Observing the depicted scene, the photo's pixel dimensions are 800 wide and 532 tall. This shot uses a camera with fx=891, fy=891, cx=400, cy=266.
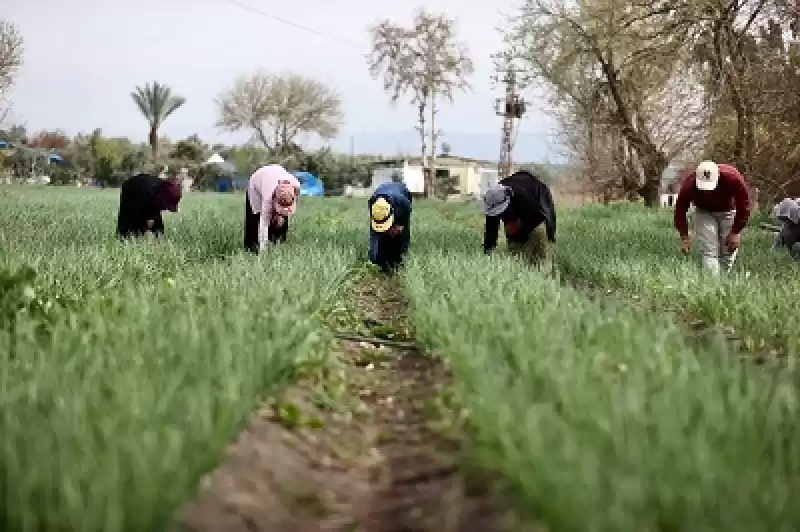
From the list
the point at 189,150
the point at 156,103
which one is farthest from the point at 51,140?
the point at 156,103

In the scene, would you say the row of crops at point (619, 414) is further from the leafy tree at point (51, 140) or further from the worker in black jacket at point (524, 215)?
the leafy tree at point (51, 140)

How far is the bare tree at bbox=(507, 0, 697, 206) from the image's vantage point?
14195mm

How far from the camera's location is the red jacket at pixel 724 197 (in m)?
8.50

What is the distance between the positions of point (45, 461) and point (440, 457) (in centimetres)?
148

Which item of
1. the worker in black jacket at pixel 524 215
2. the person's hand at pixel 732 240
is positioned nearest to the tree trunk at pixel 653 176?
the worker in black jacket at pixel 524 215

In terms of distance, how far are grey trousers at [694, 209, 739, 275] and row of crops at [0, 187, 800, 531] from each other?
94.5 inches

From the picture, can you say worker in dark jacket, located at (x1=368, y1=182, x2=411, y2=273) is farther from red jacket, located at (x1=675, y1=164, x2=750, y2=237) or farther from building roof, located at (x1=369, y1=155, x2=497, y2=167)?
building roof, located at (x1=369, y1=155, x2=497, y2=167)

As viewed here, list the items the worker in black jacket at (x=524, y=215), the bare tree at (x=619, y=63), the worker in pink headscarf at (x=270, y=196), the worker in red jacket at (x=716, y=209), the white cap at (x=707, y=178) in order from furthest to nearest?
1. the bare tree at (x=619, y=63)
2. the worker in pink headscarf at (x=270, y=196)
3. the worker in black jacket at (x=524, y=215)
4. the worker in red jacket at (x=716, y=209)
5. the white cap at (x=707, y=178)

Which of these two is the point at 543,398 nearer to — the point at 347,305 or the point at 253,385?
the point at 253,385

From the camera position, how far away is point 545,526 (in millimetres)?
2240

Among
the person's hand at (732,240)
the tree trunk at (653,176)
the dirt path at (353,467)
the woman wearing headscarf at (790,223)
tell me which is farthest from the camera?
the tree trunk at (653,176)

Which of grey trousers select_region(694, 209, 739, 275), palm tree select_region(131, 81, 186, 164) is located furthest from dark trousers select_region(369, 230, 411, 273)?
palm tree select_region(131, 81, 186, 164)

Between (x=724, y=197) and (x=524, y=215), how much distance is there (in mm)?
1985

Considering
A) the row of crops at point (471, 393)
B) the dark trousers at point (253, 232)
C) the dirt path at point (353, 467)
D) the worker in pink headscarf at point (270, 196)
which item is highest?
the worker in pink headscarf at point (270, 196)
